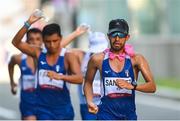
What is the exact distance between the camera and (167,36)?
32250 millimetres

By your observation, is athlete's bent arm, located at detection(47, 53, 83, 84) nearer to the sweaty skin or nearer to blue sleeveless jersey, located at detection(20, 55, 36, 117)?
the sweaty skin

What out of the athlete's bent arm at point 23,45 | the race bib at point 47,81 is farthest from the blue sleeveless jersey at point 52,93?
the athlete's bent arm at point 23,45

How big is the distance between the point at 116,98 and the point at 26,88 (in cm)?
344

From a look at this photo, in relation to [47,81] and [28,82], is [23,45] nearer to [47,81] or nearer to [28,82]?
[47,81]

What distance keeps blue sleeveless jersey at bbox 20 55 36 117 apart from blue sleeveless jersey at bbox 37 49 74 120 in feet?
2.59

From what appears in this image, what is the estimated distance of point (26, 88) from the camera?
13.6 metres

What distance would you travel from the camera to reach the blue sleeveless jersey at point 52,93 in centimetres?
1217

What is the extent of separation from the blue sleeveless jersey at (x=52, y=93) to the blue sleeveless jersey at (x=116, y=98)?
5.91 ft

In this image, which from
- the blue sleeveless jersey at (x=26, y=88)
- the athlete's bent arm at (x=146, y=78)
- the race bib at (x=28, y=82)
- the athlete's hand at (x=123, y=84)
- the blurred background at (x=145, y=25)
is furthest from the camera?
the blurred background at (x=145, y=25)

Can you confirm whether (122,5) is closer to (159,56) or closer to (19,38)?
(159,56)

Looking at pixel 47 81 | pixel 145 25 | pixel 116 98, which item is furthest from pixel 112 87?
pixel 145 25

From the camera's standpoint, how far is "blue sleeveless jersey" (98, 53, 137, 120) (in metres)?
10.3

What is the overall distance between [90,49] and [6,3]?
29934mm

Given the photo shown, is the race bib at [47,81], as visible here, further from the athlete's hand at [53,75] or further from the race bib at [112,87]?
the race bib at [112,87]
